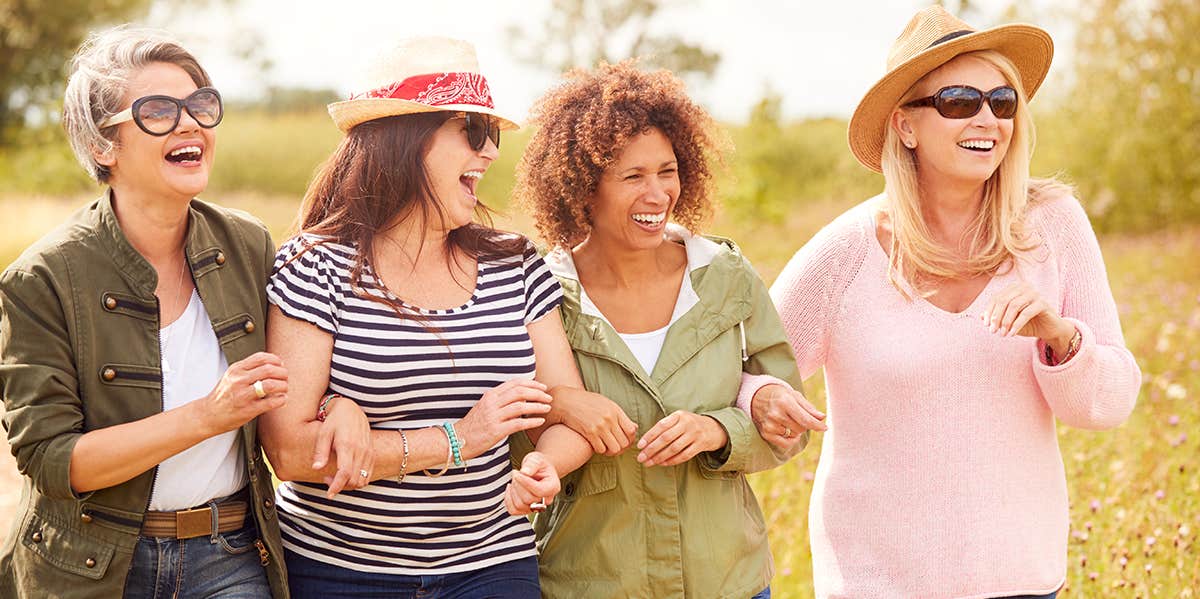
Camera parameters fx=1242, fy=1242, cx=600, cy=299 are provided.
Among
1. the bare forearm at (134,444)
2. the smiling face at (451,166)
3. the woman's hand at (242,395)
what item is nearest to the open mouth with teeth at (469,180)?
the smiling face at (451,166)

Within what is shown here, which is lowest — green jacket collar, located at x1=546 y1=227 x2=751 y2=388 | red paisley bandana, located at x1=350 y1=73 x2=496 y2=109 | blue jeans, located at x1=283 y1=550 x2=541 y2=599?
blue jeans, located at x1=283 y1=550 x2=541 y2=599

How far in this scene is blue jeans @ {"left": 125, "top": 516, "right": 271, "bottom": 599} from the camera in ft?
9.47

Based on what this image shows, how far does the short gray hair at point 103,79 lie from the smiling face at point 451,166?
63 cm

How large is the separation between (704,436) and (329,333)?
0.98 m

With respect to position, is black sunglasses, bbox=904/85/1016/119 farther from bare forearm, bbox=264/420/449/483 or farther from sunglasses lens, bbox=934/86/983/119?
bare forearm, bbox=264/420/449/483

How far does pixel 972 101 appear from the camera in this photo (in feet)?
11.4

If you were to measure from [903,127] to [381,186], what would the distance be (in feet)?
5.10

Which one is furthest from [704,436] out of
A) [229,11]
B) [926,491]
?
[229,11]

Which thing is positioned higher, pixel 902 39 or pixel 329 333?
pixel 902 39

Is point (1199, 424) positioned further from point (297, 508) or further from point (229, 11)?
point (229, 11)

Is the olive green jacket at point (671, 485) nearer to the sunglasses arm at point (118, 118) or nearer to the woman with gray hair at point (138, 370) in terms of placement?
the woman with gray hair at point (138, 370)

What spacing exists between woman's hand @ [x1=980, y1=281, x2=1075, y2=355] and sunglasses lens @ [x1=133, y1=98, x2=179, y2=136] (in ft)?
6.61

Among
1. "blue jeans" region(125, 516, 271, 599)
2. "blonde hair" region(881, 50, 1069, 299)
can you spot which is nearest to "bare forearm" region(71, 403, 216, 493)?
"blue jeans" region(125, 516, 271, 599)

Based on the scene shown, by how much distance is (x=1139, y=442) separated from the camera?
5.97 m
